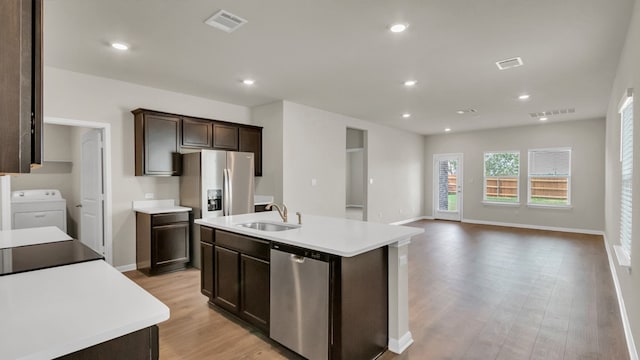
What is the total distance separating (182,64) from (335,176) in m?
3.66

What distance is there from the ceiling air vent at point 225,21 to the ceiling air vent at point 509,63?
291 centimetres

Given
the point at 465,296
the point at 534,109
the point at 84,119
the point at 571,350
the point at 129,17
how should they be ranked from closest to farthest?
the point at 571,350
the point at 129,17
the point at 465,296
the point at 84,119
the point at 534,109

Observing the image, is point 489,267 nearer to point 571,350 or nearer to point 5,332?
point 571,350

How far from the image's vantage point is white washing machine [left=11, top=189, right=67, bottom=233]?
5039 mm

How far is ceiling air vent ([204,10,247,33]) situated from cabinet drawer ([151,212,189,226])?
2674 millimetres

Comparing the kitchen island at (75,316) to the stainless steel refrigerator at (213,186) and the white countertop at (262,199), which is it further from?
the white countertop at (262,199)

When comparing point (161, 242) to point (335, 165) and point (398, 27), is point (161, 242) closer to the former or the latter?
point (335, 165)

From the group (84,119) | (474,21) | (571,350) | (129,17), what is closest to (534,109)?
(474,21)

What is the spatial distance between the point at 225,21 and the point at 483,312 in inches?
143

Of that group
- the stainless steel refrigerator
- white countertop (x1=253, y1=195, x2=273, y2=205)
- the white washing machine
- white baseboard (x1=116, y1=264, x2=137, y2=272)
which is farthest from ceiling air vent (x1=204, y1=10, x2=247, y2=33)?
the white washing machine

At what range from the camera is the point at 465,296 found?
3541 millimetres

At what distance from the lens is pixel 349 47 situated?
3268 millimetres

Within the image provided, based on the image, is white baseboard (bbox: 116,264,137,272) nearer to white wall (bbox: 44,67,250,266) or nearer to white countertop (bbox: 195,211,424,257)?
white wall (bbox: 44,67,250,266)

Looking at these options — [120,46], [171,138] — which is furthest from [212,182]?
[120,46]
